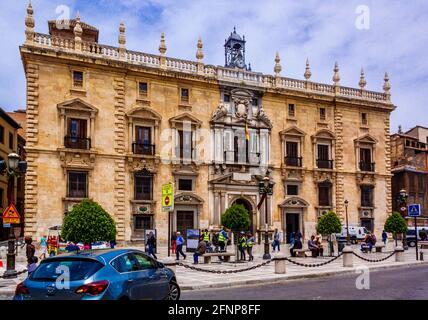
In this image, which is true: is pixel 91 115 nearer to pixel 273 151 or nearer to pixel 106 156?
pixel 106 156

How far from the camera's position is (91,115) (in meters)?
32.3

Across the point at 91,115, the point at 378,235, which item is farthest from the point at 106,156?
the point at 378,235

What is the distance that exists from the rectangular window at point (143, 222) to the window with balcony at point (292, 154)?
38.9 feet

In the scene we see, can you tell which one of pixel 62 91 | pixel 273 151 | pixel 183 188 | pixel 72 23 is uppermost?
pixel 72 23

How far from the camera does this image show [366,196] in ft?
139

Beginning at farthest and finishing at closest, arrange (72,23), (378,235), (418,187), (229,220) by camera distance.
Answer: (418,187) < (378,235) < (72,23) < (229,220)

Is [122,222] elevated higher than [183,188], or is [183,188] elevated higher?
[183,188]

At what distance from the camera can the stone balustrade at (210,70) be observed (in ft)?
105

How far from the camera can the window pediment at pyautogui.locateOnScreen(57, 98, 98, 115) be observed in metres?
31.3

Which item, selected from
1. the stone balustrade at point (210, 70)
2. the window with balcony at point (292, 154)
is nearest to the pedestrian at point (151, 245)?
the stone balustrade at point (210, 70)

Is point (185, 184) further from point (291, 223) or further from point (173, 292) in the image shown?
point (173, 292)

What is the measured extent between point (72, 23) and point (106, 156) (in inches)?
452

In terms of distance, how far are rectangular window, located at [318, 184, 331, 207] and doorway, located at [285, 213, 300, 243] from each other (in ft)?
8.50

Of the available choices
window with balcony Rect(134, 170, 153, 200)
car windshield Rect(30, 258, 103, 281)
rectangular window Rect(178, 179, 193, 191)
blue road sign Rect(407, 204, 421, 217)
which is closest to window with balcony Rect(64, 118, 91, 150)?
window with balcony Rect(134, 170, 153, 200)
